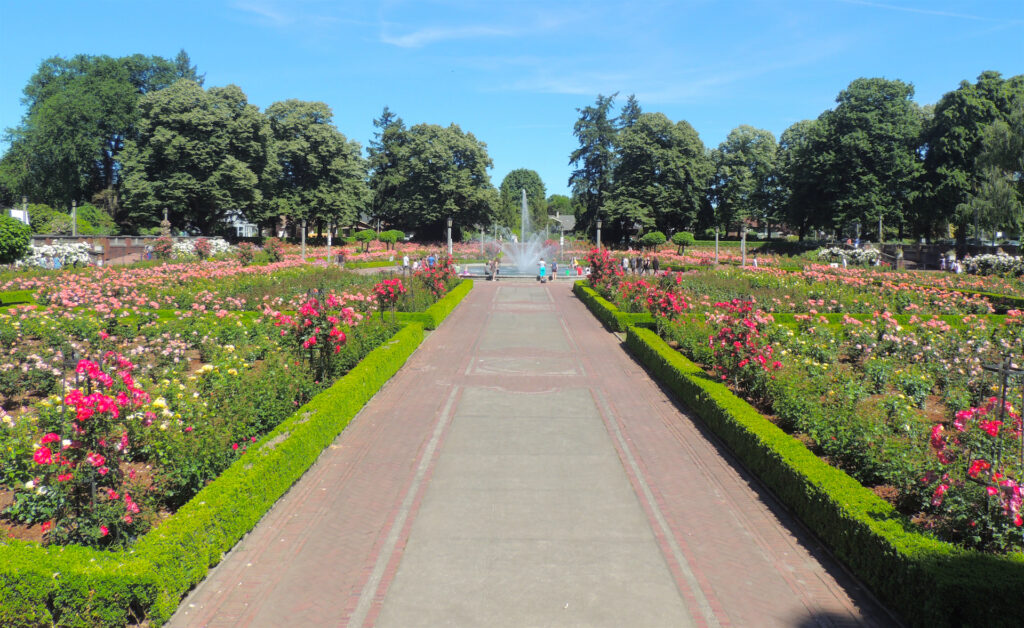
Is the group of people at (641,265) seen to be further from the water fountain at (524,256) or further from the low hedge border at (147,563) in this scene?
the low hedge border at (147,563)

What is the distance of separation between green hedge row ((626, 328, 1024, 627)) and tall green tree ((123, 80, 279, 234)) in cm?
4498

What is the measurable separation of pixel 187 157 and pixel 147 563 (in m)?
46.7

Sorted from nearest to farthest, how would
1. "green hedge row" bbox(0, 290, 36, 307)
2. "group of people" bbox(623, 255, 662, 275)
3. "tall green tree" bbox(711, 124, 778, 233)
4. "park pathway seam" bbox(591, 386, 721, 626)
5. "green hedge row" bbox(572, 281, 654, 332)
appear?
"park pathway seam" bbox(591, 386, 721, 626), "green hedge row" bbox(0, 290, 36, 307), "green hedge row" bbox(572, 281, 654, 332), "group of people" bbox(623, 255, 662, 275), "tall green tree" bbox(711, 124, 778, 233)

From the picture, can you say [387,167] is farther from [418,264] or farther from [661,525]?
[661,525]

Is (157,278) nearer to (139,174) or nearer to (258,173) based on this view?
(139,174)

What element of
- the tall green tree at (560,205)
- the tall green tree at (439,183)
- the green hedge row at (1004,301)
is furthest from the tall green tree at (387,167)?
the tall green tree at (560,205)

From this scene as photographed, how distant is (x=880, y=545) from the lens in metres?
5.22

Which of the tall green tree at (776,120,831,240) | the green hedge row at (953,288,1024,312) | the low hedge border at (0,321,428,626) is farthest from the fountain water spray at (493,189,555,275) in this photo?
the low hedge border at (0,321,428,626)

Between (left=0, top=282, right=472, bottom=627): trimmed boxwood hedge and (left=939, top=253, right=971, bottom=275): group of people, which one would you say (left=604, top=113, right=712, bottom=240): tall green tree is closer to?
(left=939, top=253, right=971, bottom=275): group of people

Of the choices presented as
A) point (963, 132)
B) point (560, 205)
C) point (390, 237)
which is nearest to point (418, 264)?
point (390, 237)

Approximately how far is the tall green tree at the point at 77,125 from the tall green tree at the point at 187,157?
3.62m

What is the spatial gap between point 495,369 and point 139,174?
40382 mm

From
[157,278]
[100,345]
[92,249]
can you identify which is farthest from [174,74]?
[100,345]

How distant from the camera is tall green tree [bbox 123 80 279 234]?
146 ft
